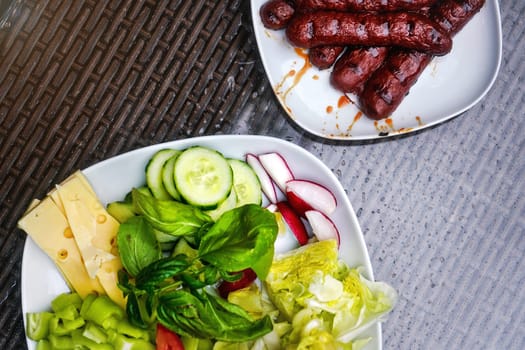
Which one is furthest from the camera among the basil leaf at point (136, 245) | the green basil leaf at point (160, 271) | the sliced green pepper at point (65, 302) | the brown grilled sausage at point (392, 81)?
the brown grilled sausage at point (392, 81)

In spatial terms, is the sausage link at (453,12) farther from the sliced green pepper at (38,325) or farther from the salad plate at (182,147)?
the sliced green pepper at (38,325)

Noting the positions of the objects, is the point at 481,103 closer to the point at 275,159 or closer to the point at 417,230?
the point at 417,230

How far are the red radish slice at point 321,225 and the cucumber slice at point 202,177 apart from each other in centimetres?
25

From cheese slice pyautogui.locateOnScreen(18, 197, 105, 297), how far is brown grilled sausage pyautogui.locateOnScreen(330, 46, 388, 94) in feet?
2.85

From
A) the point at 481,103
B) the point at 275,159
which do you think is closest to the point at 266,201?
the point at 275,159

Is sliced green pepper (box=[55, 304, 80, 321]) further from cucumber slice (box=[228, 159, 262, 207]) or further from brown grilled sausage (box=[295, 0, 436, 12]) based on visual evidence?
brown grilled sausage (box=[295, 0, 436, 12])

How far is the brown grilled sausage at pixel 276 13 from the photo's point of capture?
195 centimetres

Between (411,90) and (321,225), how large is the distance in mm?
503

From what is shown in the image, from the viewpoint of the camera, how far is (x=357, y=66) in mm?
1963

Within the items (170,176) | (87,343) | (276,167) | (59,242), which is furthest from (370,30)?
(87,343)

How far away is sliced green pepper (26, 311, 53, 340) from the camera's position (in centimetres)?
182

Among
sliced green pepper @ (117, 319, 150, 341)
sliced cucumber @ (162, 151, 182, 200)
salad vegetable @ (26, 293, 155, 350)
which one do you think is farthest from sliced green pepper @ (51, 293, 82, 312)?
sliced cucumber @ (162, 151, 182, 200)

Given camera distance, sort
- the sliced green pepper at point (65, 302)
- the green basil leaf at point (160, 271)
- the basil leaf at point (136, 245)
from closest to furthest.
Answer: the green basil leaf at point (160, 271), the basil leaf at point (136, 245), the sliced green pepper at point (65, 302)

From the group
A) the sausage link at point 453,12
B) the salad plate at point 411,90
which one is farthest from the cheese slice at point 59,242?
the sausage link at point 453,12
